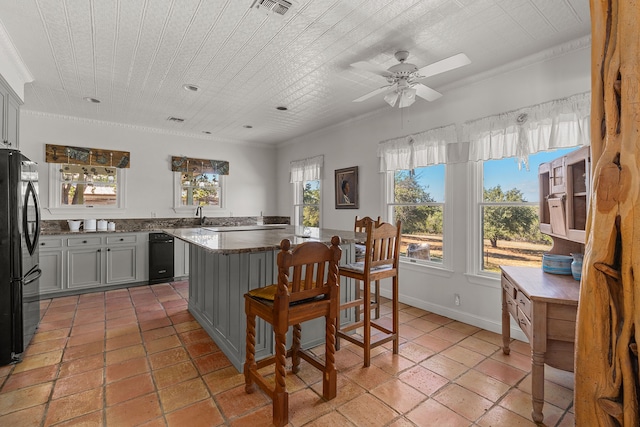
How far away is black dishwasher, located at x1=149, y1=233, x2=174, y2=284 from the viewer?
15.9 feet

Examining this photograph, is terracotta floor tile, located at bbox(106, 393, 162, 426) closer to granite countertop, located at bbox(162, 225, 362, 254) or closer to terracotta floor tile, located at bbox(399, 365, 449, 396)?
granite countertop, located at bbox(162, 225, 362, 254)

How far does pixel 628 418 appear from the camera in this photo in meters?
0.74

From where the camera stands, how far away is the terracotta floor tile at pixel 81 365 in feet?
7.63

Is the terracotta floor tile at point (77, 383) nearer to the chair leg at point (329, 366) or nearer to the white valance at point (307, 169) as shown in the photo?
the chair leg at point (329, 366)

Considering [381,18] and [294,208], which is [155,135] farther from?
[381,18]

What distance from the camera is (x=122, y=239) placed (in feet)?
15.2

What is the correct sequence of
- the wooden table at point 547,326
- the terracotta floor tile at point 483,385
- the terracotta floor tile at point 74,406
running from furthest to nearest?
the terracotta floor tile at point 483,385
the terracotta floor tile at point 74,406
the wooden table at point 547,326

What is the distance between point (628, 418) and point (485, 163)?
9.44 ft

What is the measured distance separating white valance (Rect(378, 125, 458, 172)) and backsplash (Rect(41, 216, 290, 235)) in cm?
284

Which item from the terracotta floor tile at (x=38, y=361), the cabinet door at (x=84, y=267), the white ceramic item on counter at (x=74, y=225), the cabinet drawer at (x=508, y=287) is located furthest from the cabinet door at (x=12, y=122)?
the cabinet drawer at (x=508, y=287)

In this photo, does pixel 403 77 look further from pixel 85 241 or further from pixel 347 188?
pixel 85 241

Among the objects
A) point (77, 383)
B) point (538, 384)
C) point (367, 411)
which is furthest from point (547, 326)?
point (77, 383)

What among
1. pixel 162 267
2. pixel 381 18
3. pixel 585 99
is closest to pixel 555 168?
pixel 585 99

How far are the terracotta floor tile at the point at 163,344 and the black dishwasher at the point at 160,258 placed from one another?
2244 millimetres
